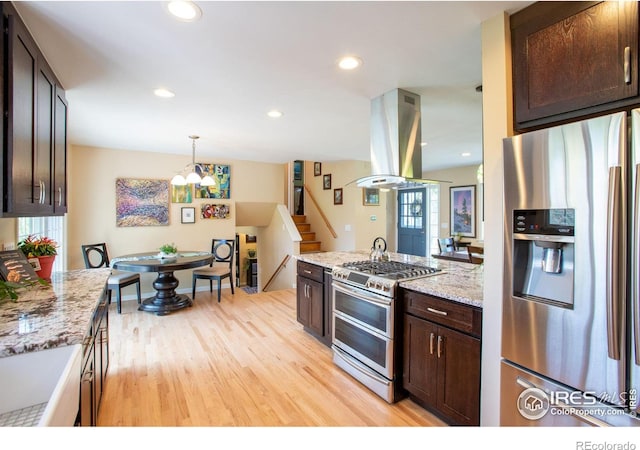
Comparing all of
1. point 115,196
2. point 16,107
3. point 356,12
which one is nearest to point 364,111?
point 356,12

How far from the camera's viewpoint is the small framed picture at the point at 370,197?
5966 millimetres

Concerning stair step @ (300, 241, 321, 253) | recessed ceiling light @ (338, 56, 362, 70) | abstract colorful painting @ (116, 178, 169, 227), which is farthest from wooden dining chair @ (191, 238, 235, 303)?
recessed ceiling light @ (338, 56, 362, 70)

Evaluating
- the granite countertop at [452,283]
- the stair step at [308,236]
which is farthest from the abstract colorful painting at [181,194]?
the granite countertop at [452,283]

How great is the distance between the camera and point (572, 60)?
4.56 ft

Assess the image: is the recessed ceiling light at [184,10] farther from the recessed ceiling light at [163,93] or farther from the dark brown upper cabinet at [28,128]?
the recessed ceiling light at [163,93]

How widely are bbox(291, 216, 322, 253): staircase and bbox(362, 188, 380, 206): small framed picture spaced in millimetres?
1451

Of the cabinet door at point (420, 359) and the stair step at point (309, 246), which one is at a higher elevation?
the stair step at point (309, 246)

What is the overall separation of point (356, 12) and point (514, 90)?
36.3 inches

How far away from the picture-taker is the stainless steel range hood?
2.58 metres

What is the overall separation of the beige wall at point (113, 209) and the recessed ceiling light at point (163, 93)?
9.36ft

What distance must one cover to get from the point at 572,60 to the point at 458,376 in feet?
5.73

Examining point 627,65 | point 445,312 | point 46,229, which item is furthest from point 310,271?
point 46,229
